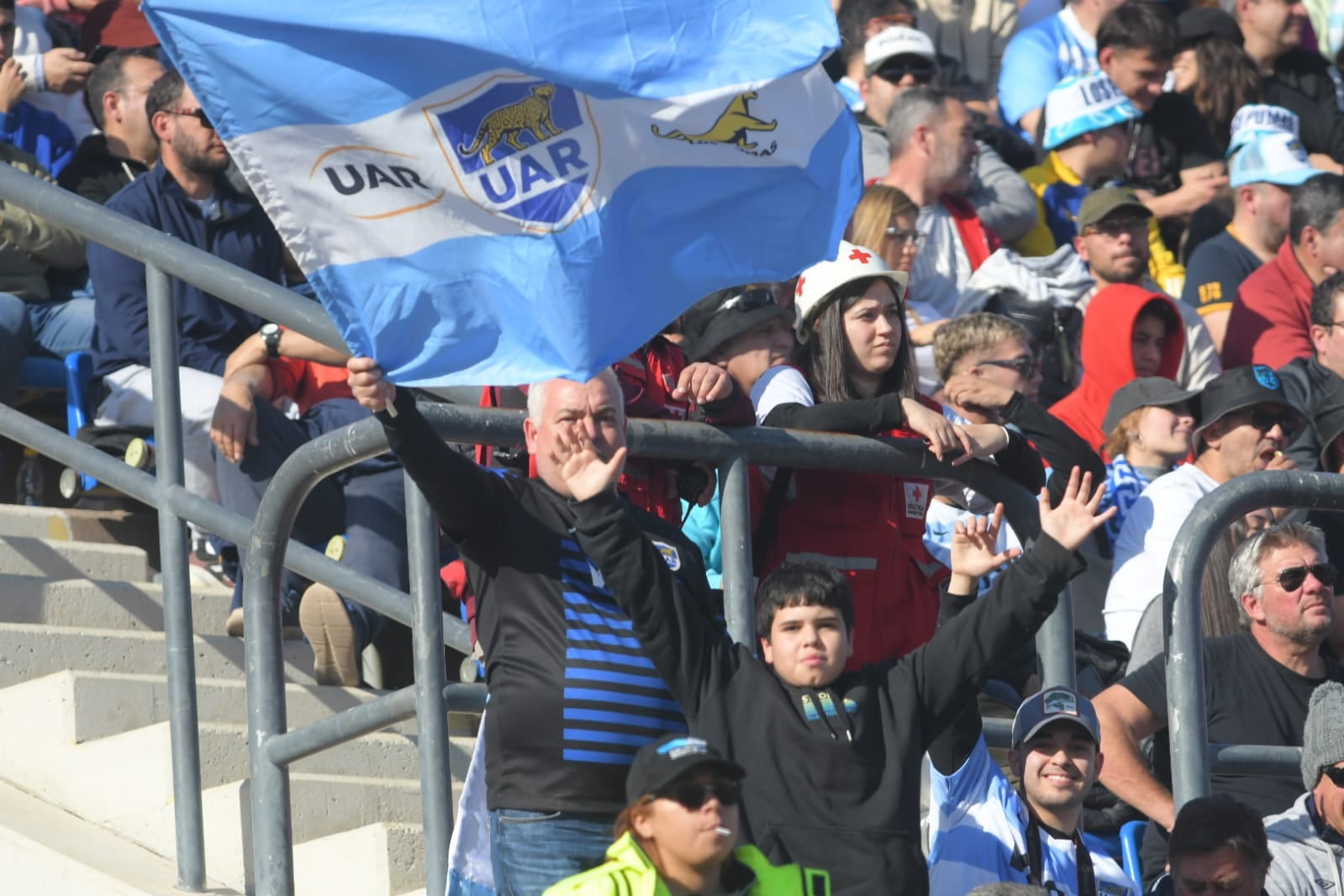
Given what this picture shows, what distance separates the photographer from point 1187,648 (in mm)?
5176

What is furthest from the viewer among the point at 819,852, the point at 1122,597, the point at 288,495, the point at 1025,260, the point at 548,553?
the point at 1025,260

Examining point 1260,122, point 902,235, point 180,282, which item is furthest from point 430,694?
point 1260,122

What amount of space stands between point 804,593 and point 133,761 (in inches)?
80.9

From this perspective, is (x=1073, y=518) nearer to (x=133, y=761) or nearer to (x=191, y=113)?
(x=133, y=761)

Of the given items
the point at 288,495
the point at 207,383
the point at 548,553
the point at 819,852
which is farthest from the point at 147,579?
the point at 819,852

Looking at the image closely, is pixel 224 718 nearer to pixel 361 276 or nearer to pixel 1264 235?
pixel 361 276

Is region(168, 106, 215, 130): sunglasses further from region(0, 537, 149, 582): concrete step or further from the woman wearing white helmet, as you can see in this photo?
the woman wearing white helmet

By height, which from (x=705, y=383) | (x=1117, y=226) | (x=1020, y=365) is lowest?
(x=705, y=383)

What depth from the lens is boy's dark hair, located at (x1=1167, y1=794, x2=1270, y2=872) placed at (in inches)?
188

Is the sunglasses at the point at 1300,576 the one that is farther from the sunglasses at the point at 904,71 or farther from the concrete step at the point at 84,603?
the sunglasses at the point at 904,71

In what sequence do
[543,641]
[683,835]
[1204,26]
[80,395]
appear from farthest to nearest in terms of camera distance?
[1204,26], [80,395], [543,641], [683,835]

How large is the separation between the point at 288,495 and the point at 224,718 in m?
1.54

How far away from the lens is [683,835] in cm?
399

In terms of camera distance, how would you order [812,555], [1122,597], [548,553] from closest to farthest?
[548,553], [812,555], [1122,597]
